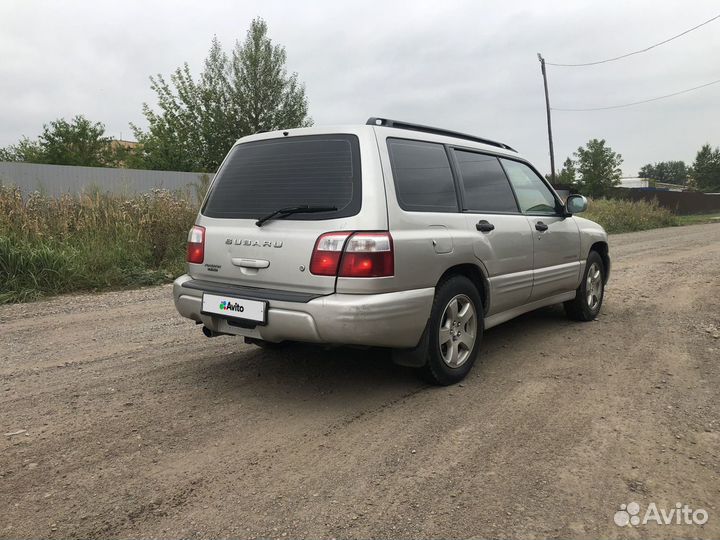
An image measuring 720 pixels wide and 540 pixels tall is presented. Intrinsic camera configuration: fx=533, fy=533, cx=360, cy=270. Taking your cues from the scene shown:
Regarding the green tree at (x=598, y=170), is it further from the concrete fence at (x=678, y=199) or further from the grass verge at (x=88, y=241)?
the grass verge at (x=88, y=241)

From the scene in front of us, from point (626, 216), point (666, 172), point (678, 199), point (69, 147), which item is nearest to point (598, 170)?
point (678, 199)

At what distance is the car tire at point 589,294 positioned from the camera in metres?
5.64

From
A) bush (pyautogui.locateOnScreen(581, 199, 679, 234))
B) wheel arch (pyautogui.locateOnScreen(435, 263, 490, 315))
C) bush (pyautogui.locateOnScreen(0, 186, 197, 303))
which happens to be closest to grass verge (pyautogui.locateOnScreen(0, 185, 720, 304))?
bush (pyautogui.locateOnScreen(0, 186, 197, 303))

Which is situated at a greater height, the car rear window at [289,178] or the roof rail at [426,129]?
the roof rail at [426,129]

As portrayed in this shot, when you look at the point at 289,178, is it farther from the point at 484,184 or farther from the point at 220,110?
the point at 220,110

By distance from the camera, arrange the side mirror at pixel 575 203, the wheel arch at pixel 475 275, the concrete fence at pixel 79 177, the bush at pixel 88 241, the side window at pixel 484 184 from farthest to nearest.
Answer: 1. the concrete fence at pixel 79 177
2. the bush at pixel 88 241
3. the side mirror at pixel 575 203
4. the side window at pixel 484 184
5. the wheel arch at pixel 475 275

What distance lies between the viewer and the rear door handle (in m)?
3.97

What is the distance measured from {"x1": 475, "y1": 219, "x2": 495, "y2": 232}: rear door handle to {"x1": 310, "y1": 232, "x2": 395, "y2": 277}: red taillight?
105 centimetres

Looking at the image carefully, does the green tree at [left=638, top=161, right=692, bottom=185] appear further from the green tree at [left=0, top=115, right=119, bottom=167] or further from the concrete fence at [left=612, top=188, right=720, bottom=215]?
the green tree at [left=0, top=115, right=119, bottom=167]

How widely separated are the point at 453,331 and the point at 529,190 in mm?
1922

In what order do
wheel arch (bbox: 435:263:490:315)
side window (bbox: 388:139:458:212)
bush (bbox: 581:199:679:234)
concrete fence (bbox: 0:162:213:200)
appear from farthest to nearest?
1. bush (bbox: 581:199:679:234)
2. concrete fence (bbox: 0:162:213:200)
3. wheel arch (bbox: 435:263:490:315)
4. side window (bbox: 388:139:458:212)

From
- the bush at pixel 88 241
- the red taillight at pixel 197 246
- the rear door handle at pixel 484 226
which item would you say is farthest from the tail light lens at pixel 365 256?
the bush at pixel 88 241

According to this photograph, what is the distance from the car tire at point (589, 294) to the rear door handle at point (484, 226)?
6.67 feet

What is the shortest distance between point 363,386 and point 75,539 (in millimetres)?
2065
